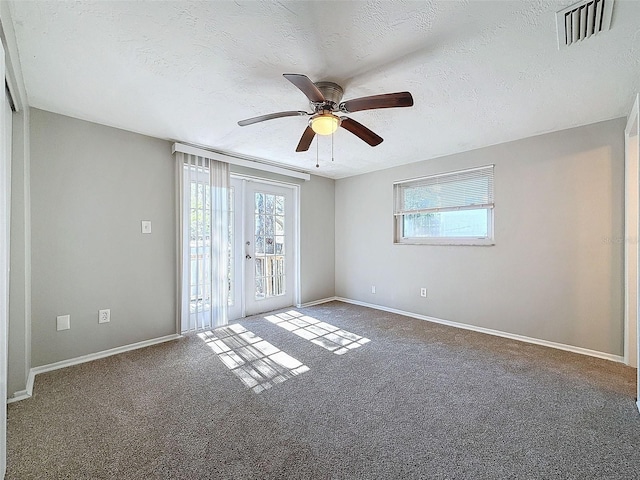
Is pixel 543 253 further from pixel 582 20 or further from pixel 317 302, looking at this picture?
pixel 317 302

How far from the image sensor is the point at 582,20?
4.59ft

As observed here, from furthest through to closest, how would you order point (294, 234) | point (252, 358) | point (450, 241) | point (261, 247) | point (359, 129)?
1. point (294, 234)
2. point (261, 247)
3. point (450, 241)
4. point (252, 358)
5. point (359, 129)

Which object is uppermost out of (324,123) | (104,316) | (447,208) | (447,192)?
(324,123)

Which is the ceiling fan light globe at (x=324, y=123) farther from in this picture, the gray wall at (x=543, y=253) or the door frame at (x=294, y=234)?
the gray wall at (x=543, y=253)

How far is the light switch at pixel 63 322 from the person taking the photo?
245 centimetres

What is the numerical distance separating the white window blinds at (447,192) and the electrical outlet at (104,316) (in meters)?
3.73

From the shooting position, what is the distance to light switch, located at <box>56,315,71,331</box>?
245 cm

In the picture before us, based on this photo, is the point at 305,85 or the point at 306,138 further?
the point at 306,138

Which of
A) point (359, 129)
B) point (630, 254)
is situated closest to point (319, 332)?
point (359, 129)

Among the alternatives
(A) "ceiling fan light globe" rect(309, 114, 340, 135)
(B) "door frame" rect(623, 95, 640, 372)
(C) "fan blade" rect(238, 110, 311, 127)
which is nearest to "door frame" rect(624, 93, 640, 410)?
(B) "door frame" rect(623, 95, 640, 372)

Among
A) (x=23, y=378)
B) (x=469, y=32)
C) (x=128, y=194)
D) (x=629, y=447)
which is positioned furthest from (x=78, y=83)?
(x=629, y=447)

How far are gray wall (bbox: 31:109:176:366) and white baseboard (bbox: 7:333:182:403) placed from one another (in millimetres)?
50

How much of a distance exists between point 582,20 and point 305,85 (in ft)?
4.70

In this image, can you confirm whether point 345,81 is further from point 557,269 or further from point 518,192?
point 557,269
